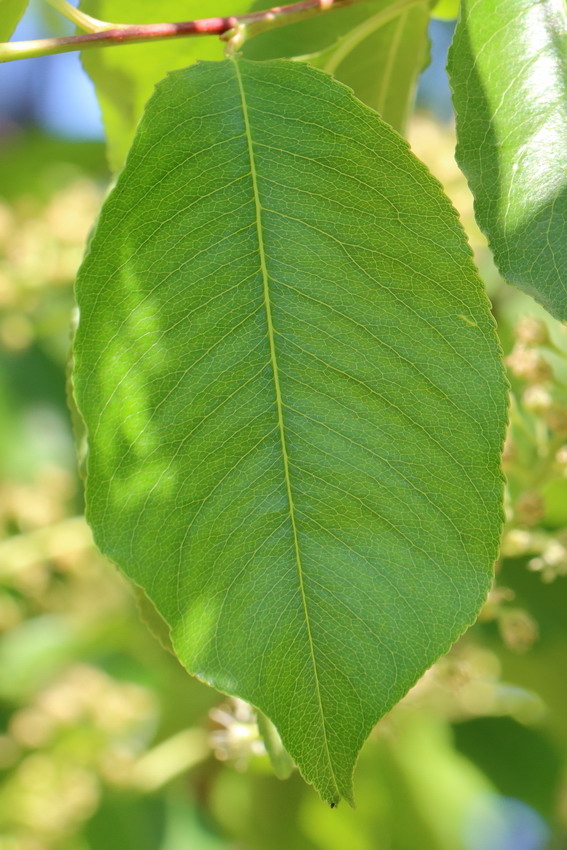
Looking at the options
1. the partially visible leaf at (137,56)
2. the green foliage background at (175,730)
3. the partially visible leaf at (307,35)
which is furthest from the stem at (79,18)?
the green foliage background at (175,730)

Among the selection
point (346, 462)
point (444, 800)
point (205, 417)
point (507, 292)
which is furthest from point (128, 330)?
point (444, 800)

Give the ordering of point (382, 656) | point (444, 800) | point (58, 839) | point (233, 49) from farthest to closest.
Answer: point (444, 800), point (58, 839), point (233, 49), point (382, 656)

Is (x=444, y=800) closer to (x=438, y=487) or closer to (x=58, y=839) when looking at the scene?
(x=58, y=839)

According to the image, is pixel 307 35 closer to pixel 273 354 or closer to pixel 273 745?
pixel 273 354

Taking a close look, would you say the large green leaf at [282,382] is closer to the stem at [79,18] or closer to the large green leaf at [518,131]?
the large green leaf at [518,131]

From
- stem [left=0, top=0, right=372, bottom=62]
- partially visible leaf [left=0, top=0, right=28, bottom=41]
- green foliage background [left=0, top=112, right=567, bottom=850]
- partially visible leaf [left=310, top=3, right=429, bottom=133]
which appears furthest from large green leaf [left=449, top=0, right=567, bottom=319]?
green foliage background [left=0, top=112, right=567, bottom=850]

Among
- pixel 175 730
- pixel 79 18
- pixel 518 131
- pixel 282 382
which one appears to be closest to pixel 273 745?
pixel 282 382

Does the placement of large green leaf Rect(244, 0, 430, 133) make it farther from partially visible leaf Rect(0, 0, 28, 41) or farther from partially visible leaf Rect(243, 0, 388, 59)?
partially visible leaf Rect(0, 0, 28, 41)
